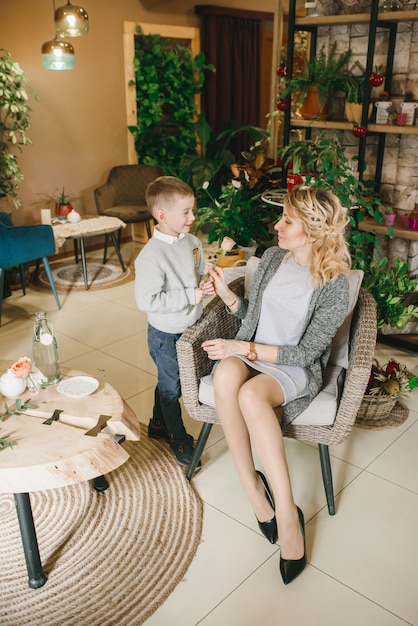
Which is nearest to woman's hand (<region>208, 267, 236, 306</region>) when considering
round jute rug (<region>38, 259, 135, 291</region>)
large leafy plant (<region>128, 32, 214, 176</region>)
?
round jute rug (<region>38, 259, 135, 291</region>)

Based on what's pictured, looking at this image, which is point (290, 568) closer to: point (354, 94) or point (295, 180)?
point (295, 180)

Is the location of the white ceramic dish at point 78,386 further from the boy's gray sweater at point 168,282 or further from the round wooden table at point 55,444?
the boy's gray sweater at point 168,282

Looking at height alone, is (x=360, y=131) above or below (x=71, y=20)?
below

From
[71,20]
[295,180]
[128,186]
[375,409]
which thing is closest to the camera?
[375,409]

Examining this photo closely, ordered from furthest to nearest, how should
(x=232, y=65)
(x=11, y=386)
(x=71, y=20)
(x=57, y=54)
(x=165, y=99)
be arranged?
(x=232, y=65) < (x=165, y=99) < (x=57, y=54) < (x=71, y=20) < (x=11, y=386)

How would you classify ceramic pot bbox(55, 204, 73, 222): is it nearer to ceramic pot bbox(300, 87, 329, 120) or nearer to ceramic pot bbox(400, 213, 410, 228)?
ceramic pot bbox(300, 87, 329, 120)

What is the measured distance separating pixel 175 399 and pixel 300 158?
Result: 5.59 feet

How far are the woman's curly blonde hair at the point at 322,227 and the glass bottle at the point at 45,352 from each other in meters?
0.92

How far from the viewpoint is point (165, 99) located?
5668 millimetres

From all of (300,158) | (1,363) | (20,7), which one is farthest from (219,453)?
(20,7)

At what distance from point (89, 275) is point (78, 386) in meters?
2.96

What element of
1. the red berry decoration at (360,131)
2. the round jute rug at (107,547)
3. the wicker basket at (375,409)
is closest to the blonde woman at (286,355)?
the round jute rug at (107,547)

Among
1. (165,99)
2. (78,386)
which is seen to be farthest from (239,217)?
(165,99)

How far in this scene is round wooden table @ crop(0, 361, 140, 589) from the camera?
1.61m
